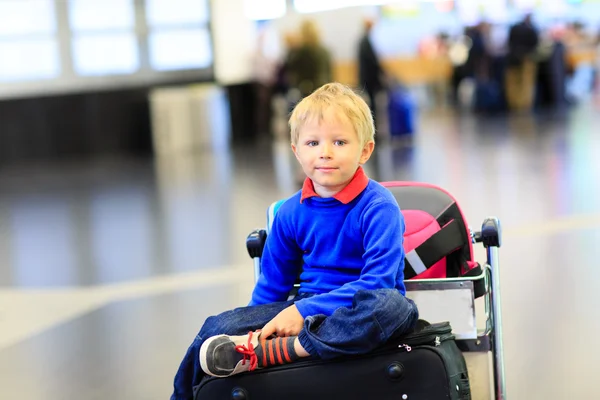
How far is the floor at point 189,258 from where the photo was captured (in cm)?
400

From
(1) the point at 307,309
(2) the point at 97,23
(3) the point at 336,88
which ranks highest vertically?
(2) the point at 97,23

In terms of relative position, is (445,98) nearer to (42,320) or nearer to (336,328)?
(42,320)

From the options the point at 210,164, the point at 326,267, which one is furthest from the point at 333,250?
the point at 210,164

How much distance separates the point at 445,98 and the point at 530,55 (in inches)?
148

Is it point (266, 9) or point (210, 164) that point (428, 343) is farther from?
point (266, 9)

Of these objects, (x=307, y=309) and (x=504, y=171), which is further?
(x=504, y=171)

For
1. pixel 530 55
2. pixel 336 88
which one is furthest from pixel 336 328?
pixel 530 55

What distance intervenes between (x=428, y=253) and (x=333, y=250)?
1.63 feet

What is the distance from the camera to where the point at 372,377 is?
2.44m

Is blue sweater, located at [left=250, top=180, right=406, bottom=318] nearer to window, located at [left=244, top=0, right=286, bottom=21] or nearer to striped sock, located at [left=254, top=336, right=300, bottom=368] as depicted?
striped sock, located at [left=254, top=336, right=300, bottom=368]

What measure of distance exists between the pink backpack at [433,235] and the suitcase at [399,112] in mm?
10578

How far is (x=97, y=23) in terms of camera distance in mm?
15328

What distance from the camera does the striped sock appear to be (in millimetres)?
2467

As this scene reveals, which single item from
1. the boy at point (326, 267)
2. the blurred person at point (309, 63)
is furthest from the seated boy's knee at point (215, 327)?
the blurred person at point (309, 63)
